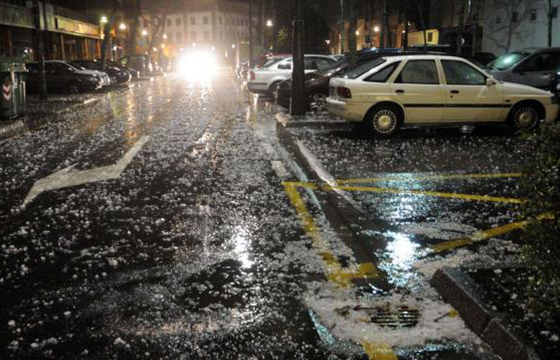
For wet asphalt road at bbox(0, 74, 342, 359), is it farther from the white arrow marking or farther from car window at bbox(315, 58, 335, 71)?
car window at bbox(315, 58, 335, 71)

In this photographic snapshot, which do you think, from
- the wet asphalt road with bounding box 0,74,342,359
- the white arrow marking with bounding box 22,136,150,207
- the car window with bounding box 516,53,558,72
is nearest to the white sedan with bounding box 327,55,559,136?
the wet asphalt road with bounding box 0,74,342,359

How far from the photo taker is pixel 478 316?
11.7 ft

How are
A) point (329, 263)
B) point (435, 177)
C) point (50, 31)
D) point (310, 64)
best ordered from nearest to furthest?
point (329, 263) < point (435, 177) < point (310, 64) < point (50, 31)

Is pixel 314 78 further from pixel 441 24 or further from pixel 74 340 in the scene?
pixel 441 24

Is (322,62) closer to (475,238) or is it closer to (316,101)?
(316,101)

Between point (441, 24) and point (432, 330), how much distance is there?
50.3m

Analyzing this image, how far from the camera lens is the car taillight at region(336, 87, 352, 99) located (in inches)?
454

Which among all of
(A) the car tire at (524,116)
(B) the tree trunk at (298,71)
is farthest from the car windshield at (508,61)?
(B) the tree trunk at (298,71)

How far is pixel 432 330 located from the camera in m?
3.63

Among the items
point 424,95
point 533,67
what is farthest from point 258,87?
point 424,95

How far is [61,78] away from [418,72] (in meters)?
20.4

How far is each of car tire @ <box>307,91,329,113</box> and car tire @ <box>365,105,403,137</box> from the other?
4728 millimetres

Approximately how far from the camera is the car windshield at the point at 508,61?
18.4 metres

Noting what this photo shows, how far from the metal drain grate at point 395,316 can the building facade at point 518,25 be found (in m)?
31.7
